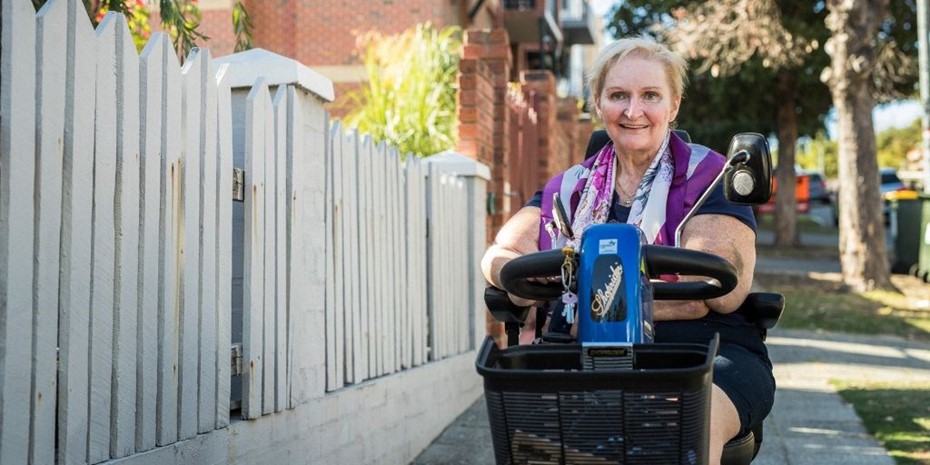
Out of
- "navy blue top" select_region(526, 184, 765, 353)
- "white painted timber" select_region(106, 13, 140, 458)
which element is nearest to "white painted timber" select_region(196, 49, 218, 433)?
"white painted timber" select_region(106, 13, 140, 458)

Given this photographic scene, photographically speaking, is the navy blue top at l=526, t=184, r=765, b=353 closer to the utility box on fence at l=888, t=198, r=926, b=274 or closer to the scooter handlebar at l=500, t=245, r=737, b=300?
the scooter handlebar at l=500, t=245, r=737, b=300

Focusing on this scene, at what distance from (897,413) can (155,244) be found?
5.45 m

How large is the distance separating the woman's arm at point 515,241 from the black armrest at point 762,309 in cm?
60

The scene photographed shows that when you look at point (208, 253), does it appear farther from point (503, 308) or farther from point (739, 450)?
point (739, 450)

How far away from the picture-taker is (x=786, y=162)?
27.5 meters

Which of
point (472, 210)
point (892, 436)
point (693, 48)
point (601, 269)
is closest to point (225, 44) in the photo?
point (693, 48)

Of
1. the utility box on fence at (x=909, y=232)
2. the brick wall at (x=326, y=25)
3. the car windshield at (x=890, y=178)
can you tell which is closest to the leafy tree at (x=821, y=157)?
the car windshield at (x=890, y=178)

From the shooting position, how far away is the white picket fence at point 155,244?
261 centimetres

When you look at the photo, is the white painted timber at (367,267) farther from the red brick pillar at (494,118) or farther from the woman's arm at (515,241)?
the red brick pillar at (494,118)

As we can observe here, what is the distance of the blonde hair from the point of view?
326 cm

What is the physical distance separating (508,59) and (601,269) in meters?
6.46

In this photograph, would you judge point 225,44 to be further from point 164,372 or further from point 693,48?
point 164,372

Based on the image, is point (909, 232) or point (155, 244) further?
point (909, 232)

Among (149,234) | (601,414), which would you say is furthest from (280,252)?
(601,414)
